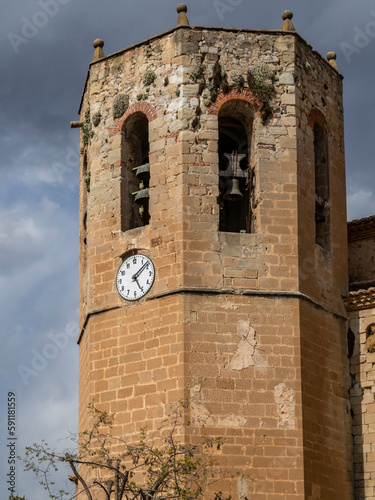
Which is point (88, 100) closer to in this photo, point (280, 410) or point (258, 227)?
point (258, 227)

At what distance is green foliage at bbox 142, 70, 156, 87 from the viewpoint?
18844mm

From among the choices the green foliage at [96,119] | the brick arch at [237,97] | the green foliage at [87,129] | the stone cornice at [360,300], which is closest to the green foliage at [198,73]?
the brick arch at [237,97]

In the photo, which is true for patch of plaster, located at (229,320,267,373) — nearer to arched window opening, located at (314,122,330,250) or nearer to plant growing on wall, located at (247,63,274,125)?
arched window opening, located at (314,122,330,250)

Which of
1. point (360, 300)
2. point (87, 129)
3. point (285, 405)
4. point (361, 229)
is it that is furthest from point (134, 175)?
point (285, 405)

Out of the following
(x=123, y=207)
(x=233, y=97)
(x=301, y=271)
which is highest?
(x=233, y=97)

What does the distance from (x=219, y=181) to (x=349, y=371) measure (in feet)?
11.4

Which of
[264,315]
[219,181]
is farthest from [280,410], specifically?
[219,181]

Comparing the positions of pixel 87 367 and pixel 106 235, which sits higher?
pixel 106 235

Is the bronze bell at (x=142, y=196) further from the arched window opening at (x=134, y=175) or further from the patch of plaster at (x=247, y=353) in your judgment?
the patch of plaster at (x=247, y=353)

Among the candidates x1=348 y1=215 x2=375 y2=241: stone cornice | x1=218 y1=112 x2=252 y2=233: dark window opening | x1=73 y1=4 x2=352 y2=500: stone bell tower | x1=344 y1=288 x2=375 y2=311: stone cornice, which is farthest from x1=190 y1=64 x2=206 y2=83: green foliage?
x1=344 y1=288 x2=375 y2=311: stone cornice

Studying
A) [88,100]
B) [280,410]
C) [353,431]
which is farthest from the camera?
[88,100]

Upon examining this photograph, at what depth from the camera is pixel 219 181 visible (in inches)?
734

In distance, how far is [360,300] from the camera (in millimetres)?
18516

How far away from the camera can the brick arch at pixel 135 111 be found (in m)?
18.7
